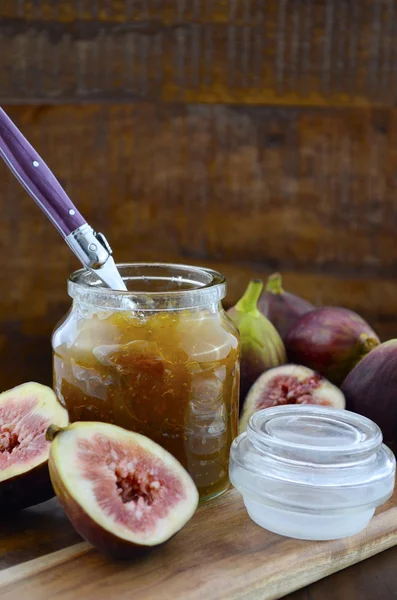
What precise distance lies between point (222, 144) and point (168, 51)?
21 centimetres

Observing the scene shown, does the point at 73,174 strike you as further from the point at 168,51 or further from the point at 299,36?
the point at 299,36

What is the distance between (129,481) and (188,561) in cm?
11

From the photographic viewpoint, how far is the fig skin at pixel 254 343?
128 centimetres

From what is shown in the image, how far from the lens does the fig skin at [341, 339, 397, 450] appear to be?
3.81 ft

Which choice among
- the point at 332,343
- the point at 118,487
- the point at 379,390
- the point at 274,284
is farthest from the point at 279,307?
the point at 118,487

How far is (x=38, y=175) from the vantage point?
3.37 feet

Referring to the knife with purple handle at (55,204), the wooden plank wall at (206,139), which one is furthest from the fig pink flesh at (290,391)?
the wooden plank wall at (206,139)

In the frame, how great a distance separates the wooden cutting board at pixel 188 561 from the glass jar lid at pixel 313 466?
0.15 ft

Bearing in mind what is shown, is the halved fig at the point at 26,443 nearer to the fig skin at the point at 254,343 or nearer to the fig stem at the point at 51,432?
the fig stem at the point at 51,432

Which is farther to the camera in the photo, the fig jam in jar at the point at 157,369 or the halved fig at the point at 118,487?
the fig jam in jar at the point at 157,369

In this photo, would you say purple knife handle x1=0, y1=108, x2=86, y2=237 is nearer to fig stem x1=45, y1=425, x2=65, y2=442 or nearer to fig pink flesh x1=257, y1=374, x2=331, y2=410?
fig stem x1=45, y1=425, x2=65, y2=442

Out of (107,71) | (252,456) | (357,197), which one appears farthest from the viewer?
(357,197)

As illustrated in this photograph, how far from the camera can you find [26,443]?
38.1 inches

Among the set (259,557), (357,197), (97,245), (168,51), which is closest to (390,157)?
(357,197)
